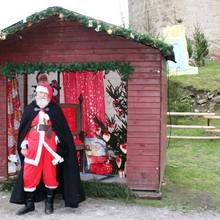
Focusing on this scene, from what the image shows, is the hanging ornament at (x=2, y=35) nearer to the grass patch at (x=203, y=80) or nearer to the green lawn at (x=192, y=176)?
the green lawn at (x=192, y=176)

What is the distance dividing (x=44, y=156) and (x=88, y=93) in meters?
2.67

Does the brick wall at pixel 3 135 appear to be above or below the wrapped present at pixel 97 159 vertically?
above

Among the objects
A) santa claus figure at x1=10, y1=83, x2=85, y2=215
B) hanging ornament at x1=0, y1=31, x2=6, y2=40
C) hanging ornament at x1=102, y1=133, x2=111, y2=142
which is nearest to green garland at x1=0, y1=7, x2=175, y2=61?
hanging ornament at x1=0, y1=31, x2=6, y2=40

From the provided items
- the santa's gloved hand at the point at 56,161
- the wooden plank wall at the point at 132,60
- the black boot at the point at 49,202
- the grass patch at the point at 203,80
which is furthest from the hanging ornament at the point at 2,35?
the grass patch at the point at 203,80

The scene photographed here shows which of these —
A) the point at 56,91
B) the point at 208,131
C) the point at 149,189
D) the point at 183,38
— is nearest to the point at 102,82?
the point at 56,91

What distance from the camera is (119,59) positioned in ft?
24.8

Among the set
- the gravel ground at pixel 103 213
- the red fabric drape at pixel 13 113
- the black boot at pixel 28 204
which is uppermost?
the red fabric drape at pixel 13 113

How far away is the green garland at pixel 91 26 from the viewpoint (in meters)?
7.10

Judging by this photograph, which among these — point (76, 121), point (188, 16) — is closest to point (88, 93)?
point (76, 121)

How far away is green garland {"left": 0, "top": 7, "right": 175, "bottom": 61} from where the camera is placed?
7102 millimetres

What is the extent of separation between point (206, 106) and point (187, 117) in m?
1.10

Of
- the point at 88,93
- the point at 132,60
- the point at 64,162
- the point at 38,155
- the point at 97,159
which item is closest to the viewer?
the point at 38,155

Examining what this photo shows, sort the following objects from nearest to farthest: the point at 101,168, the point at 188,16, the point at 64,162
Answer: the point at 64,162, the point at 101,168, the point at 188,16

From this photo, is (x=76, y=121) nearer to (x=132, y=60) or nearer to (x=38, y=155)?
(x=132, y=60)
